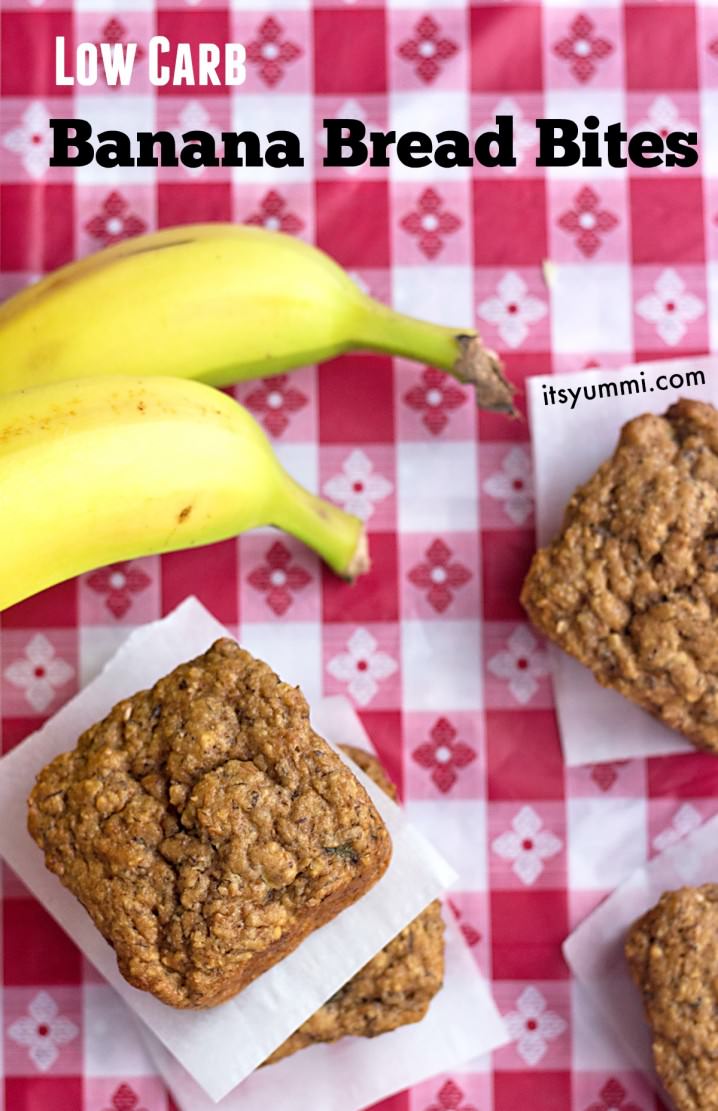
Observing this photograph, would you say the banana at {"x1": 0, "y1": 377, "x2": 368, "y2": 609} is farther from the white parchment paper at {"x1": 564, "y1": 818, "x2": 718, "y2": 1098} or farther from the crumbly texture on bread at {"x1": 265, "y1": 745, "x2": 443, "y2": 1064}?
the white parchment paper at {"x1": 564, "y1": 818, "x2": 718, "y2": 1098}

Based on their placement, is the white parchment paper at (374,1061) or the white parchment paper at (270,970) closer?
the white parchment paper at (270,970)

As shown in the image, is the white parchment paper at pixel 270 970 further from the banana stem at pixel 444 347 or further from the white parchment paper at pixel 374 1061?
the banana stem at pixel 444 347

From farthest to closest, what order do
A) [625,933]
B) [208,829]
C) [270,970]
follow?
1. [625,933]
2. [270,970]
3. [208,829]

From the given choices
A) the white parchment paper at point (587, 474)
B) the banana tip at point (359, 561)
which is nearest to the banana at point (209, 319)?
the white parchment paper at point (587, 474)

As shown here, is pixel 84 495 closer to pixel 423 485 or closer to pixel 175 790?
pixel 175 790

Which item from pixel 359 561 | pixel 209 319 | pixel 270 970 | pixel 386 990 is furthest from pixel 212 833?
pixel 209 319

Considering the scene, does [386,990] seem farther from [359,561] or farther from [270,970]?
[359,561]
